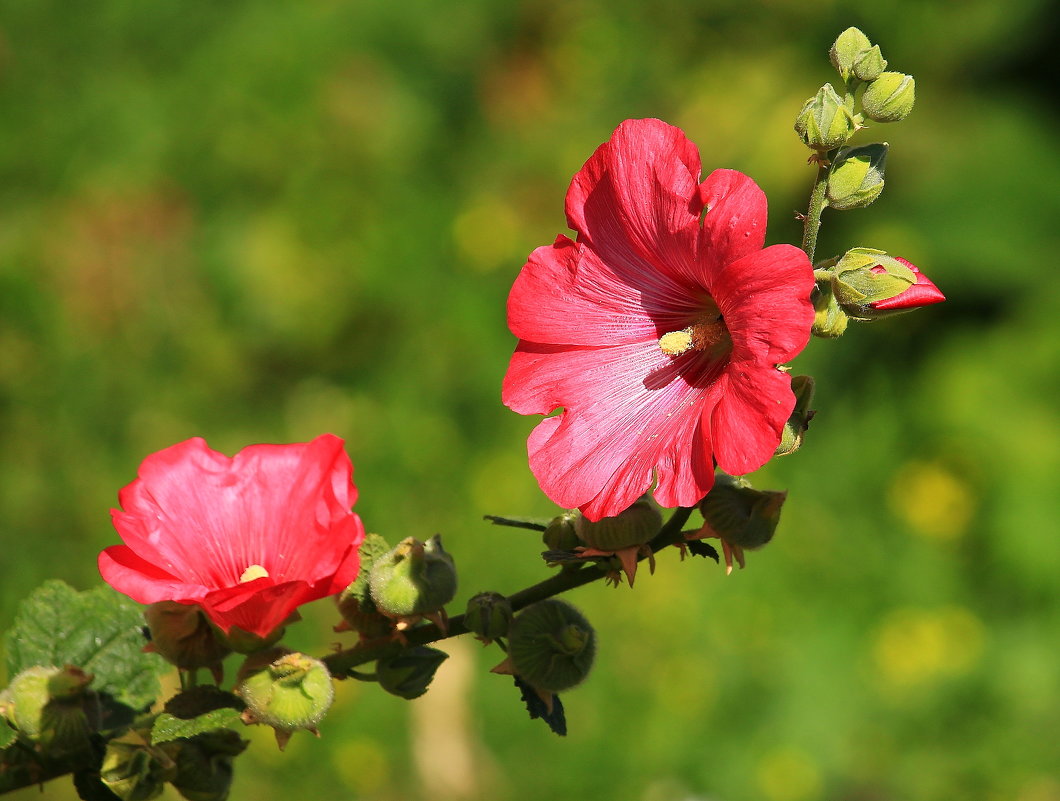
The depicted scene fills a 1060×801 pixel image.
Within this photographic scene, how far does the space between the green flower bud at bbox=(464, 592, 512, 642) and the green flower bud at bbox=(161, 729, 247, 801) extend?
338 millimetres

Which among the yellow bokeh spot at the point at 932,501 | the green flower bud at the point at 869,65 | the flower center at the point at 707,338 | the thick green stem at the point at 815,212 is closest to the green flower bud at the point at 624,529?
the flower center at the point at 707,338

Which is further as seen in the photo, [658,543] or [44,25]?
[44,25]

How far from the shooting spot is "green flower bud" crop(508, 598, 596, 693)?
4.82ft

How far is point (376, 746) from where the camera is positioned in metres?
3.72

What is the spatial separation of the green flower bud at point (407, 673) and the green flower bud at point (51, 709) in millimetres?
381

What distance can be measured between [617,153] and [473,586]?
261 centimetres

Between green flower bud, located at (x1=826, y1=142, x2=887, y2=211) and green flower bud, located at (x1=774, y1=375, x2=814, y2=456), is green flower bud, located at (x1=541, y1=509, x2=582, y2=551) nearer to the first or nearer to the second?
green flower bud, located at (x1=774, y1=375, x2=814, y2=456)

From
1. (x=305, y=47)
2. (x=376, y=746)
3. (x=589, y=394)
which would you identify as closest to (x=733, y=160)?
(x=305, y=47)

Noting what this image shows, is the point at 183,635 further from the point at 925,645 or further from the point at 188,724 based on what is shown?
the point at 925,645

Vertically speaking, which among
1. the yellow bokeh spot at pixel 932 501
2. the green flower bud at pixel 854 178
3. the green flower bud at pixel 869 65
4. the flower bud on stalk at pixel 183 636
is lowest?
the yellow bokeh spot at pixel 932 501

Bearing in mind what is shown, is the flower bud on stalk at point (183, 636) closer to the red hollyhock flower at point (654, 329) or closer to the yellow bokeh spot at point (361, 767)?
the red hollyhock flower at point (654, 329)

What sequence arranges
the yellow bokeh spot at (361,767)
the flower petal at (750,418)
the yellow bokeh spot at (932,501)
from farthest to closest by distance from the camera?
1. the yellow bokeh spot at (932,501)
2. the yellow bokeh spot at (361,767)
3. the flower petal at (750,418)

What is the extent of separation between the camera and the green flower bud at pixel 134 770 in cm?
143

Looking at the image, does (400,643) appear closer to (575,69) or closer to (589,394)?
(589,394)
